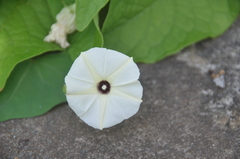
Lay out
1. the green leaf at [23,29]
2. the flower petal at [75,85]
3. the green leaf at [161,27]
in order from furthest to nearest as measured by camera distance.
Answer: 1. the green leaf at [161,27]
2. the green leaf at [23,29]
3. the flower petal at [75,85]

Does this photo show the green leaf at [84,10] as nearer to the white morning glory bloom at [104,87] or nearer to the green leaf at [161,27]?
the white morning glory bloom at [104,87]

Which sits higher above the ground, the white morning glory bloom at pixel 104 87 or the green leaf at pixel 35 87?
the white morning glory bloom at pixel 104 87

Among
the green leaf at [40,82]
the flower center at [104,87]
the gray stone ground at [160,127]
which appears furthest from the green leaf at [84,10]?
the gray stone ground at [160,127]

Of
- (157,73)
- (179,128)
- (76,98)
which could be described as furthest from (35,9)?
(179,128)

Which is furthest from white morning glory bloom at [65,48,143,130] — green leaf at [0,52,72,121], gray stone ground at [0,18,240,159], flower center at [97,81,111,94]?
green leaf at [0,52,72,121]

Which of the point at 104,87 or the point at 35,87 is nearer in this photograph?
the point at 104,87

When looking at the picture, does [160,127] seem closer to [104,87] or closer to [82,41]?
[104,87]

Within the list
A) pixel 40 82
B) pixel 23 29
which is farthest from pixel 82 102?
pixel 23 29

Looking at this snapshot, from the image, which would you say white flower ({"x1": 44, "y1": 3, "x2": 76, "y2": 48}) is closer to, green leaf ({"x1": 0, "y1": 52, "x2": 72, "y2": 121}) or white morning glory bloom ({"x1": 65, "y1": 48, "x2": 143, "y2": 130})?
green leaf ({"x1": 0, "y1": 52, "x2": 72, "y2": 121})
